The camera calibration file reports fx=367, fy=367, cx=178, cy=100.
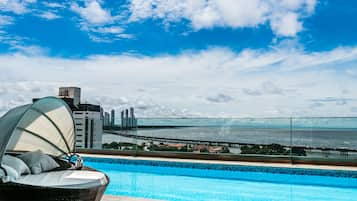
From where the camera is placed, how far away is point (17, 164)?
194 inches

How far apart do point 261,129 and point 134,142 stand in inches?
163

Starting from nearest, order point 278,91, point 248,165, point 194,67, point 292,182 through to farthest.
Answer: point 292,182 → point 248,165 → point 194,67 → point 278,91

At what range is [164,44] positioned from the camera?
14023 mm

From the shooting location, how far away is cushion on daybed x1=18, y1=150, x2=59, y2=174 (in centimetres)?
515

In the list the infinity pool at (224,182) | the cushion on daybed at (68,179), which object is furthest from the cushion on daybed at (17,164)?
the infinity pool at (224,182)

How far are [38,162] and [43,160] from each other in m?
0.10

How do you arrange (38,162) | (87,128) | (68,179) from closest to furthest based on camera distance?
(68,179)
(38,162)
(87,128)

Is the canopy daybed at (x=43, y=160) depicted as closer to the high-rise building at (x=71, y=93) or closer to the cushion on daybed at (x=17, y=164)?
the cushion on daybed at (x=17, y=164)

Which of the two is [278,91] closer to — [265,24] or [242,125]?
[265,24]

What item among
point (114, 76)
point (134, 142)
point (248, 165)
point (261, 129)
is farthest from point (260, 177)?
point (114, 76)

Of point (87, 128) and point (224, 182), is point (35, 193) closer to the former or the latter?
point (224, 182)

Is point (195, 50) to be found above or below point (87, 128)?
above

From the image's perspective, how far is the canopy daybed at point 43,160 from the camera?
13.3 ft

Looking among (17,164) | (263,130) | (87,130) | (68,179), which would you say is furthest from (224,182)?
(87,130)
